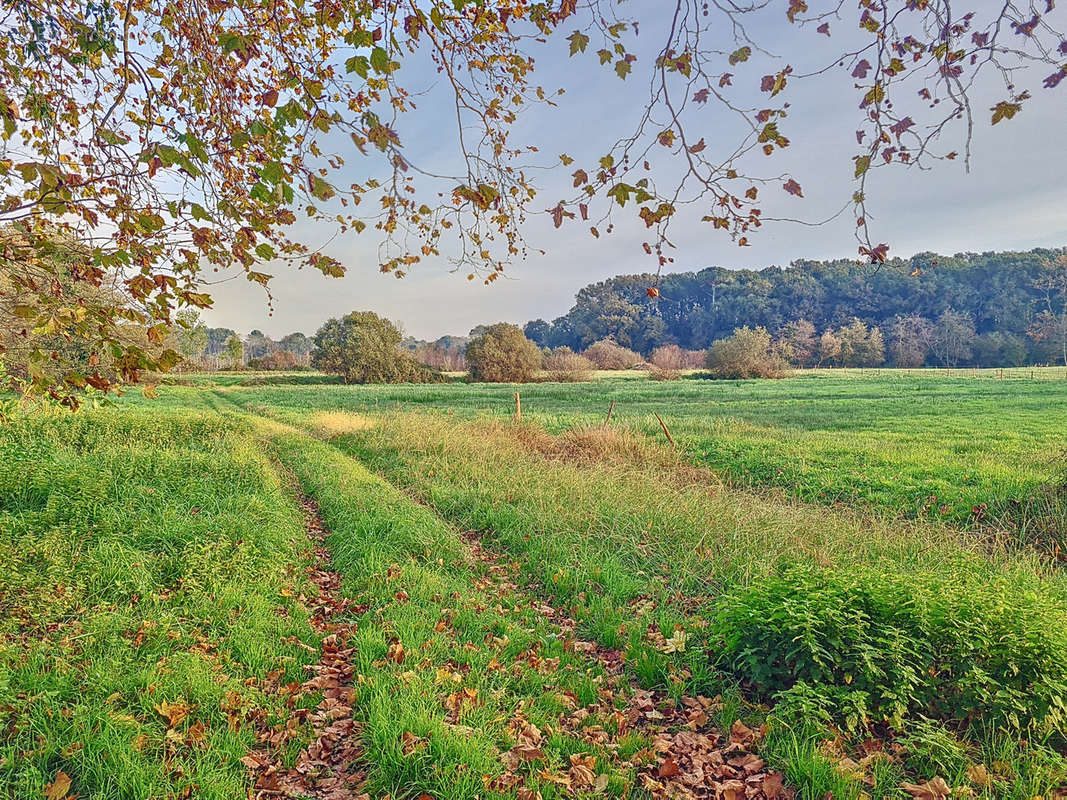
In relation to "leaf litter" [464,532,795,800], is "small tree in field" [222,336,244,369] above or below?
above

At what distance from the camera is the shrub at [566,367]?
62812 millimetres

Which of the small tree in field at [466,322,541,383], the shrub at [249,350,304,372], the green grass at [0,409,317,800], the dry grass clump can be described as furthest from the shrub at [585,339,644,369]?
the green grass at [0,409,317,800]

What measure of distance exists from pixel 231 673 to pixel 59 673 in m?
1.17

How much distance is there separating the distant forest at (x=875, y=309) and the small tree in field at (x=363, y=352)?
116ft

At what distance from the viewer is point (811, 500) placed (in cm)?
1159

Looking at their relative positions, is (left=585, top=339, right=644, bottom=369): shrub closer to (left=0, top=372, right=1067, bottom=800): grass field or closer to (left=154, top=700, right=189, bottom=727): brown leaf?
(left=0, top=372, right=1067, bottom=800): grass field

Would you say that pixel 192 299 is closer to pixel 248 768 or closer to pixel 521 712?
pixel 248 768

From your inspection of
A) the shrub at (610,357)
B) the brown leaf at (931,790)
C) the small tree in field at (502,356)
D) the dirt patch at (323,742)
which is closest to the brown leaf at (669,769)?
the brown leaf at (931,790)

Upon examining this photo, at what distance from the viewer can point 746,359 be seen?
6188 cm

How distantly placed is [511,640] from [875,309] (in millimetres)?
115930

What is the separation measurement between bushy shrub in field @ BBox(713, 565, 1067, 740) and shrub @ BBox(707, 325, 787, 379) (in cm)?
6107

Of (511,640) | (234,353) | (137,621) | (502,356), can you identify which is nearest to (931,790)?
(511,640)

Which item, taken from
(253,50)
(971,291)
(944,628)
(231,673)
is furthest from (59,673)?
(971,291)

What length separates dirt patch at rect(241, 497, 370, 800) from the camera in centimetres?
338
